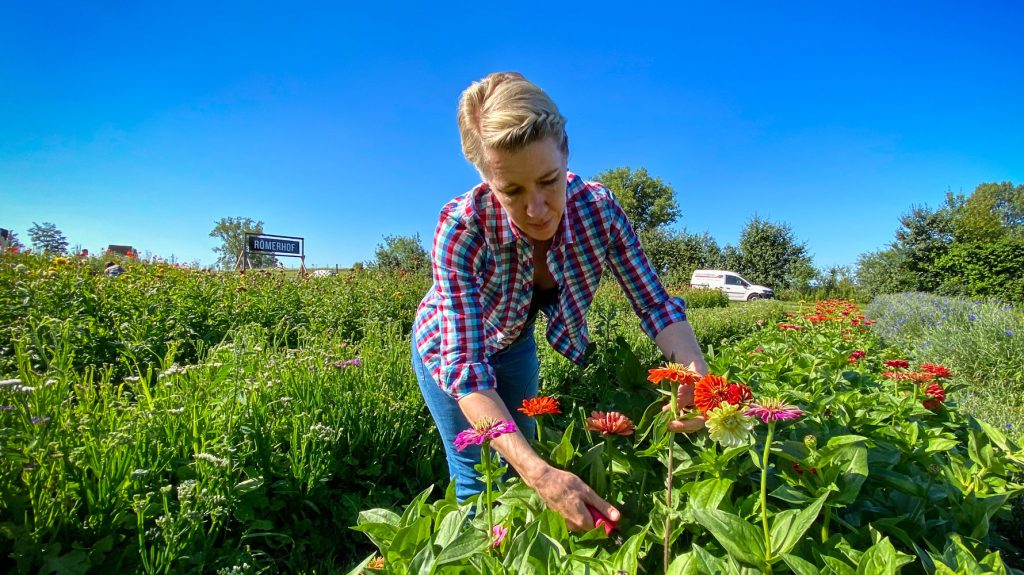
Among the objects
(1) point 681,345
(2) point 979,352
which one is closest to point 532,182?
(1) point 681,345

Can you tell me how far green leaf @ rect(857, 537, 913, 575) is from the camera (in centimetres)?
77

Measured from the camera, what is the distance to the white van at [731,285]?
79.6 ft

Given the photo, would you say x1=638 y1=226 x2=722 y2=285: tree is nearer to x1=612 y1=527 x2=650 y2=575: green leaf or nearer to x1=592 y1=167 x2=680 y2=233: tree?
x1=592 y1=167 x2=680 y2=233: tree

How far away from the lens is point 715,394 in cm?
82

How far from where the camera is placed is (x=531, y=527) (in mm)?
900

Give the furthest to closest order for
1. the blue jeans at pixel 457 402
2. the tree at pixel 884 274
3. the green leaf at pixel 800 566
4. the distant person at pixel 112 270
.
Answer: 1. the tree at pixel 884 274
2. the distant person at pixel 112 270
3. the blue jeans at pixel 457 402
4. the green leaf at pixel 800 566

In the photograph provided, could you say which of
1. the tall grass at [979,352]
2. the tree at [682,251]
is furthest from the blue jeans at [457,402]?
the tree at [682,251]

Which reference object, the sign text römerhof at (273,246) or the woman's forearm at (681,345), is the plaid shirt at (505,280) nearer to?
the woman's forearm at (681,345)

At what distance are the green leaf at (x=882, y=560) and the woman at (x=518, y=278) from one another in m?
0.31

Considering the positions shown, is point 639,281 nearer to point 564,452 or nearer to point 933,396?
point 564,452

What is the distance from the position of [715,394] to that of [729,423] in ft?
0.17

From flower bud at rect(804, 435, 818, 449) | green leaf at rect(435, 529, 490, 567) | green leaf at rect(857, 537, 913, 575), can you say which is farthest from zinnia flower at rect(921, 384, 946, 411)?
green leaf at rect(435, 529, 490, 567)

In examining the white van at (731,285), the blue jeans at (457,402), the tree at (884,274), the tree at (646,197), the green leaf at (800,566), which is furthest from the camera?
the tree at (646,197)

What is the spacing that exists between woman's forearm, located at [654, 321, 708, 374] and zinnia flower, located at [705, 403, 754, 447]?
1.88ft
